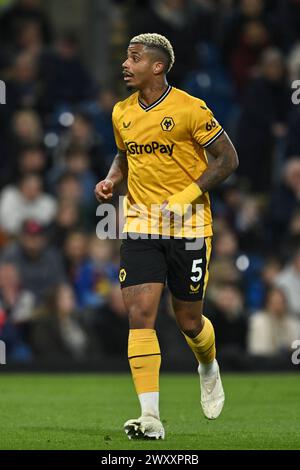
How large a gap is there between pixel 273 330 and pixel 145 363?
6221 mm

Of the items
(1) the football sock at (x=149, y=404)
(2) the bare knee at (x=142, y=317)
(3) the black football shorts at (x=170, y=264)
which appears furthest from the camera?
(3) the black football shorts at (x=170, y=264)

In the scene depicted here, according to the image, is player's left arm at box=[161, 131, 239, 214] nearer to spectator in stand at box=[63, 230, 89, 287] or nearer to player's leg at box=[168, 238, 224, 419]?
player's leg at box=[168, 238, 224, 419]

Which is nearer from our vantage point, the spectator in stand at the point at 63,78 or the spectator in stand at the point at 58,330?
the spectator in stand at the point at 58,330

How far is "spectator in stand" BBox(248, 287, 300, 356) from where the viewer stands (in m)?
14.3

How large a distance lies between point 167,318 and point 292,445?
637cm

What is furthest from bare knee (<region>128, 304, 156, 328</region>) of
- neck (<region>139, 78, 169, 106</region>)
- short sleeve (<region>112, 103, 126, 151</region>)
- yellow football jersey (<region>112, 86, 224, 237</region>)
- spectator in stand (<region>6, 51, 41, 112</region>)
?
spectator in stand (<region>6, 51, 41, 112</region>)

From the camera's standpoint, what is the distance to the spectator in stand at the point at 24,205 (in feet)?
50.8

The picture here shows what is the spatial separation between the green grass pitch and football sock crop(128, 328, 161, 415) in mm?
295

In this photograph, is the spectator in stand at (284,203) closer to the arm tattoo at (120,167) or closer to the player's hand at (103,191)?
the arm tattoo at (120,167)

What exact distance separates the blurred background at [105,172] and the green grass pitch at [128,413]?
1.87 ft

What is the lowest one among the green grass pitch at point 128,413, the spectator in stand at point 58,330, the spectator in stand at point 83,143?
the green grass pitch at point 128,413

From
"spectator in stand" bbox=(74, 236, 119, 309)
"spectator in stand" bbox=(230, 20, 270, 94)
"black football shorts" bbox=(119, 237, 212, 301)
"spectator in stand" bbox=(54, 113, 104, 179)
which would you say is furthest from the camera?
"spectator in stand" bbox=(230, 20, 270, 94)

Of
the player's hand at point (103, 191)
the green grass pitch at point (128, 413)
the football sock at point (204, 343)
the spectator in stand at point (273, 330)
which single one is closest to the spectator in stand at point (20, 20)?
the spectator in stand at point (273, 330)
